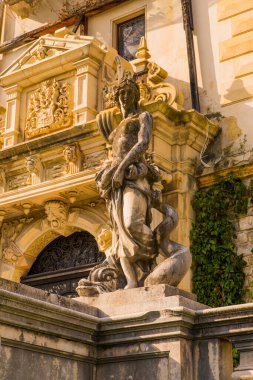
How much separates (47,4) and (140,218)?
11819 mm

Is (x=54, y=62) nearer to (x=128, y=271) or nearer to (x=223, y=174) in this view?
(x=223, y=174)

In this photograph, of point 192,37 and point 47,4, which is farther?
point 47,4

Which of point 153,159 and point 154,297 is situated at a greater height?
point 153,159

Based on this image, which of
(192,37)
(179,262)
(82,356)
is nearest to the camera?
(82,356)

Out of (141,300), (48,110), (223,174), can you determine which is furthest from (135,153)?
(48,110)

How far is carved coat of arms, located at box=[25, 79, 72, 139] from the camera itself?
558 inches

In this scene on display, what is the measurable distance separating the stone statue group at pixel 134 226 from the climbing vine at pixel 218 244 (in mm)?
4646

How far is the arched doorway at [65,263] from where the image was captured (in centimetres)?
1401

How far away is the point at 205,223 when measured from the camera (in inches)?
493

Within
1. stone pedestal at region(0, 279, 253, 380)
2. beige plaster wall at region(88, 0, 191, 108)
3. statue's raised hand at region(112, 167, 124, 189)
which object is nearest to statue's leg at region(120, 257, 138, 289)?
stone pedestal at region(0, 279, 253, 380)

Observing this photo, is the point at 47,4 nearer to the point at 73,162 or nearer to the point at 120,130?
the point at 73,162

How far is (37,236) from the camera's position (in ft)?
47.8

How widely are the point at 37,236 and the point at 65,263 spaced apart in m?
0.81

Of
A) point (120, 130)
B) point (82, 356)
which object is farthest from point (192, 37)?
point (82, 356)
